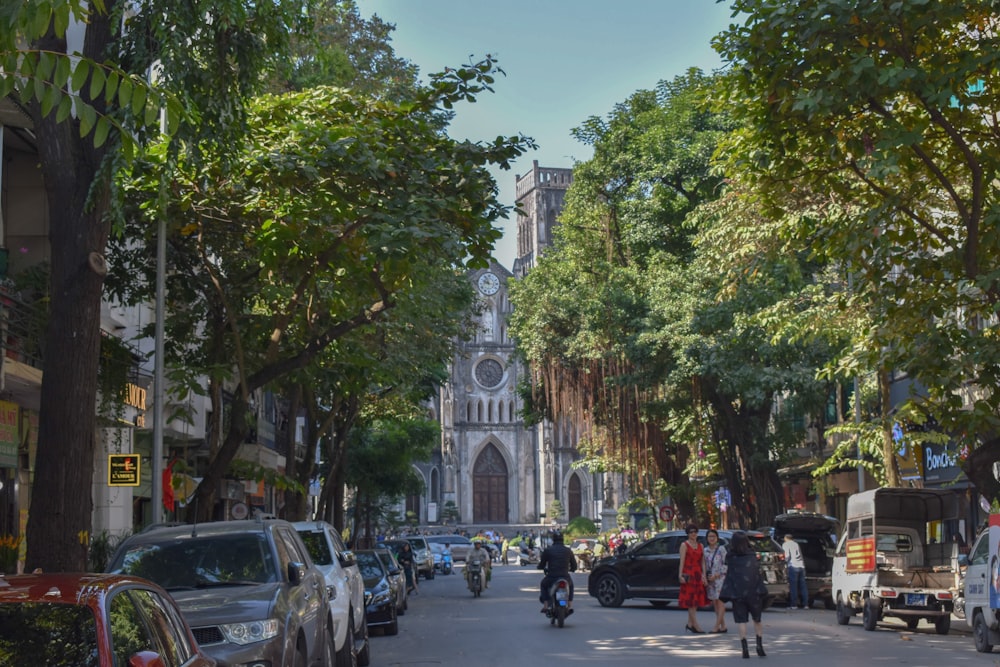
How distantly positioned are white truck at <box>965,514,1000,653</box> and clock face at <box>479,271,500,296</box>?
8477 centimetres

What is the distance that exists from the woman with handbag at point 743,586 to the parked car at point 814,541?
12.4 m

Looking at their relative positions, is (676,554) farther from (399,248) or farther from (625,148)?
(625,148)

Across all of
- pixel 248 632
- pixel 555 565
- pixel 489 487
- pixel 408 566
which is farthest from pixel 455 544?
pixel 248 632

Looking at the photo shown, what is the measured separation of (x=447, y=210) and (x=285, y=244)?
7.46 feet

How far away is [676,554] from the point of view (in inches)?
1041

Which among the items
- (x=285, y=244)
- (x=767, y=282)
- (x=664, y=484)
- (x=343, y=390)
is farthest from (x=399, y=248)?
(x=664, y=484)

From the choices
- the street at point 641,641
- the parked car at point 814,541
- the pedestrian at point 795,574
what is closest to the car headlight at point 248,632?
the street at point 641,641

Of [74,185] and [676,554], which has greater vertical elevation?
[74,185]

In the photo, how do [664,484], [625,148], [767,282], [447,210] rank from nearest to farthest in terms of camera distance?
[447,210], [767,282], [625,148], [664,484]

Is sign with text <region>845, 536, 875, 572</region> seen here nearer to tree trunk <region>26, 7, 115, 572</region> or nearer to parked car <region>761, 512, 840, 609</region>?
parked car <region>761, 512, 840, 609</region>

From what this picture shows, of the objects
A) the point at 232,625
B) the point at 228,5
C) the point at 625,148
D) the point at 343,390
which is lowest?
the point at 232,625

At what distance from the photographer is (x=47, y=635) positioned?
570 cm

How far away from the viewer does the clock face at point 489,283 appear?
102062 mm

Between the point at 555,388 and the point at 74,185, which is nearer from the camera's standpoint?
the point at 74,185
